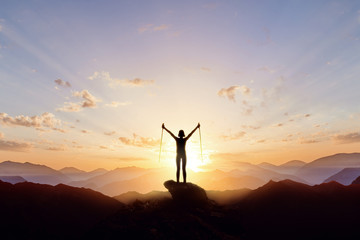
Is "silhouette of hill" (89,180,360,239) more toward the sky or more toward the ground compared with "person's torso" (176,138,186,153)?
A: more toward the ground

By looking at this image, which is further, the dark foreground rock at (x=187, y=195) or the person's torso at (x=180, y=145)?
the dark foreground rock at (x=187, y=195)

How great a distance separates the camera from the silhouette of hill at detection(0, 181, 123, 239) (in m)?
14.4

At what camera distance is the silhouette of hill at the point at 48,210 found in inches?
566

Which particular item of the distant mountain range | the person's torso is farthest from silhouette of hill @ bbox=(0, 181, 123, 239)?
the person's torso

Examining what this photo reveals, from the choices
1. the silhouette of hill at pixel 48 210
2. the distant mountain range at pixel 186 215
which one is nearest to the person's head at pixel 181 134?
the distant mountain range at pixel 186 215

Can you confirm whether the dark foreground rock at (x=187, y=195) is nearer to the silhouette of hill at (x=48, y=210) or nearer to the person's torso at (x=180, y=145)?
the person's torso at (x=180, y=145)

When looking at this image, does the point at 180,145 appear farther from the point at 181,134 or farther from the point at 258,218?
the point at 258,218

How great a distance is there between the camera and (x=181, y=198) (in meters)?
14.5

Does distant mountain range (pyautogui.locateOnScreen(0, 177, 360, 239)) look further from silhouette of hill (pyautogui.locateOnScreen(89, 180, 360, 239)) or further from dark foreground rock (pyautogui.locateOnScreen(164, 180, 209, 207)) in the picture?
dark foreground rock (pyautogui.locateOnScreen(164, 180, 209, 207))

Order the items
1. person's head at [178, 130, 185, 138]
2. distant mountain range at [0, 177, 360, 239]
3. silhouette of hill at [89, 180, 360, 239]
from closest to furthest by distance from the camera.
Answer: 1. silhouette of hill at [89, 180, 360, 239]
2. distant mountain range at [0, 177, 360, 239]
3. person's head at [178, 130, 185, 138]

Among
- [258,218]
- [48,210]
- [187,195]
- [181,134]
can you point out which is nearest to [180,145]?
[181,134]

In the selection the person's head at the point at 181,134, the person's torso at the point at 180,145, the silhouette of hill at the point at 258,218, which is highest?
the person's head at the point at 181,134

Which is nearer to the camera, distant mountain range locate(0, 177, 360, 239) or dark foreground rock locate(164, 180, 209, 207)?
distant mountain range locate(0, 177, 360, 239)

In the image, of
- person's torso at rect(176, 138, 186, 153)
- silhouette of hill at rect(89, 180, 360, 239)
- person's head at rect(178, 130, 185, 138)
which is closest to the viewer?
silhouette of hill at rect(89, 180, 360, 239)
